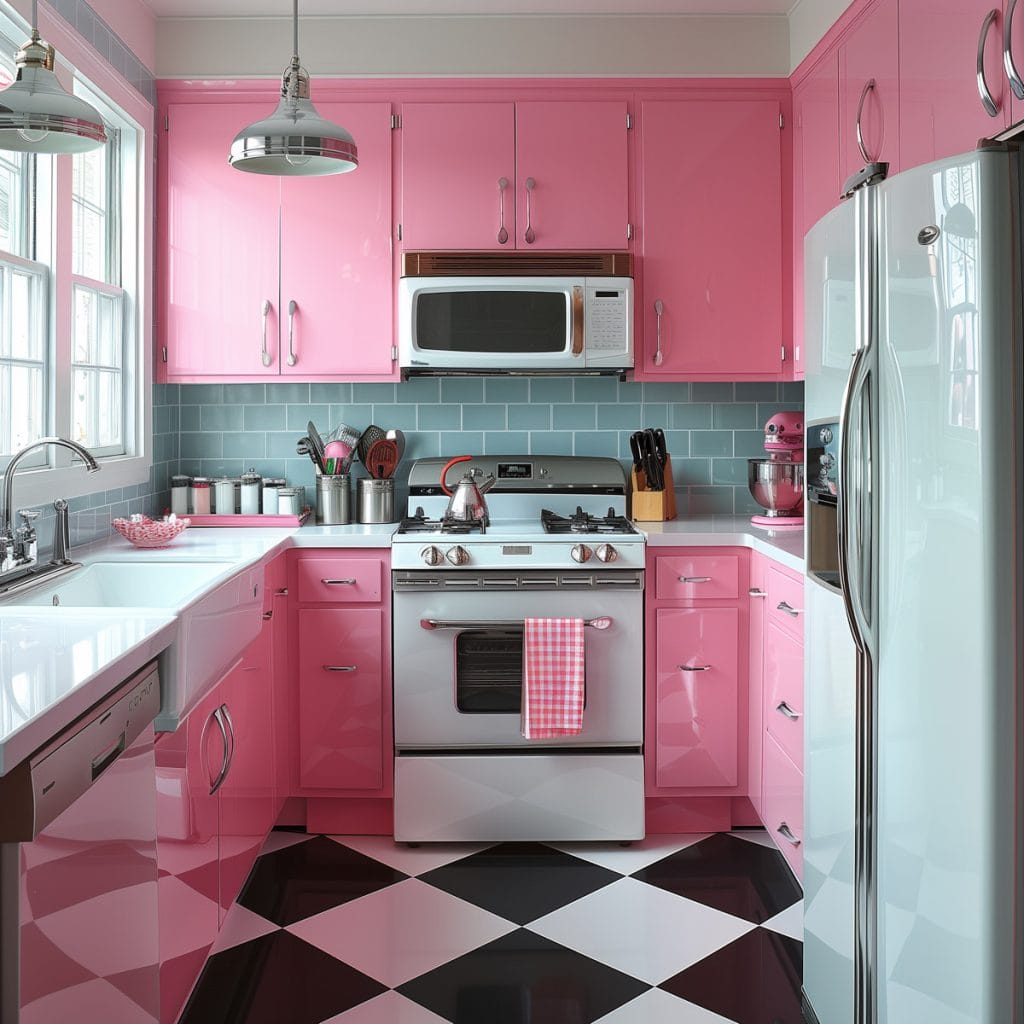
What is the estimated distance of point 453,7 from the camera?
3.31 metres

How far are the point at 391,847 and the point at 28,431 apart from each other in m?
1.59

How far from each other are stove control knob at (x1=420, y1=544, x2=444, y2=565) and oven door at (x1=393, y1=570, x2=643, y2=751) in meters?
0.07

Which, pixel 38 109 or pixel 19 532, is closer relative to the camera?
pixel 38 109

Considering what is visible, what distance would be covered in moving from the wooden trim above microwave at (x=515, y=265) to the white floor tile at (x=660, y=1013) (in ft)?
7.04

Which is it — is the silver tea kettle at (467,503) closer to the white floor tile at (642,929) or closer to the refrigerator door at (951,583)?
the white floor tile at (642,929)

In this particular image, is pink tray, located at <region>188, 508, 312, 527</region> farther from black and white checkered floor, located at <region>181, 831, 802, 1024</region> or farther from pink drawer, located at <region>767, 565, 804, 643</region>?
pink drawer, located at <region>767, 565, 804, 643</region>

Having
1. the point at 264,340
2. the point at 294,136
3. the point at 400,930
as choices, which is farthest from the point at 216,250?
the point at 400,930

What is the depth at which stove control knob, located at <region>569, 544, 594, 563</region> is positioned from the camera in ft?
9.96

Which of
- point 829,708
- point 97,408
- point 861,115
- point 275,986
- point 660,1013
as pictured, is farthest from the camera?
point 97,408

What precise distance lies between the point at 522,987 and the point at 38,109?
204 cm

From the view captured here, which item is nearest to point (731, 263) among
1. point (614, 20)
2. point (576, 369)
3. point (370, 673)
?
point (576, 369)

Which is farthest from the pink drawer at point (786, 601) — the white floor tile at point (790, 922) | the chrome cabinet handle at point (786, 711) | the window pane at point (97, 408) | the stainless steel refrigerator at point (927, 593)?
the window pane at point (97, 408)

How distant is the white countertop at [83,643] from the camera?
1200 millimetres

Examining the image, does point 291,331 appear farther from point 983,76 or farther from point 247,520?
point 983,76
